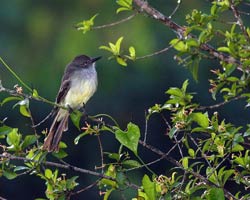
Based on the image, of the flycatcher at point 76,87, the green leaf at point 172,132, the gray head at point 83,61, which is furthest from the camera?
the gray head at point 83,61

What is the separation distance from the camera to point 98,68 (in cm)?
1341

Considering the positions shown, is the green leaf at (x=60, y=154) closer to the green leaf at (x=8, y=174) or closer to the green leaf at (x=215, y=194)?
the green leaf at (x=8, y=174)

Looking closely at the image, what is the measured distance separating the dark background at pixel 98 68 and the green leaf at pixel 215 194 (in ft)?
27.7

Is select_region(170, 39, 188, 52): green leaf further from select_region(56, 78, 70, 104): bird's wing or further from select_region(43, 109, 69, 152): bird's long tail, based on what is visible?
select_region(56, 78, 70, 104): bird's wing

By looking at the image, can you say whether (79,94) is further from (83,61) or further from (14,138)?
(14,138)

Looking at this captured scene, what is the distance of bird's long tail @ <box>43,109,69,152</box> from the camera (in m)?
4.34

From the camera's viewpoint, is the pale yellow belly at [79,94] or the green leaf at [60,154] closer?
the green leaf at [60,154]

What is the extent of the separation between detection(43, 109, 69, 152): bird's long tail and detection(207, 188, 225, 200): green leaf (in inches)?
30.4

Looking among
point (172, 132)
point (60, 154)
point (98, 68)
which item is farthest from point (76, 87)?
point (98, 68)

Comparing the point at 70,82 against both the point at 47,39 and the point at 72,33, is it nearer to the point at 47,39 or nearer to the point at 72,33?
the point at 72,33

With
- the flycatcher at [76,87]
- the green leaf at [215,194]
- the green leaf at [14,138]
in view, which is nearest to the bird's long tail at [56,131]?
the flycatcher at [76,87]

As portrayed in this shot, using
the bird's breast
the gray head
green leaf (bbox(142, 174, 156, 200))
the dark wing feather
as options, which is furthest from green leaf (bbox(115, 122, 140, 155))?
the gray head

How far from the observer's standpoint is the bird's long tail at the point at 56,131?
A: 434 centimetres

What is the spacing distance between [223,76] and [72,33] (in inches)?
391
